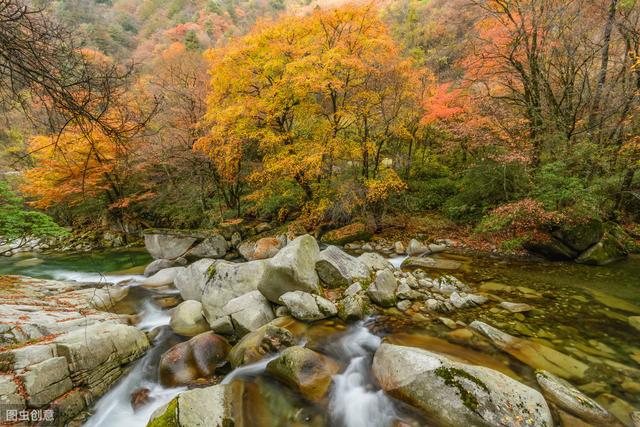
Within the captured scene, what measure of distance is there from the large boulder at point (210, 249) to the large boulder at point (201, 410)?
9.00 m

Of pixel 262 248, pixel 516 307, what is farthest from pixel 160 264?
pixel 516 307

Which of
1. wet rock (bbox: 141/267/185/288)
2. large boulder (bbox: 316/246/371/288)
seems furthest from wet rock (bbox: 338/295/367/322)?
wet rock (bbox: 141/267/185/288)

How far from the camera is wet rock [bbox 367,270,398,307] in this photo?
575 centimetres

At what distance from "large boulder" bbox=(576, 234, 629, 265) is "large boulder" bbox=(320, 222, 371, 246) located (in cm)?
648

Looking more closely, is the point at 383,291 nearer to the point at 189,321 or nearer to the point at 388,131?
the point at 189,321

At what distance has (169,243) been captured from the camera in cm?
1206

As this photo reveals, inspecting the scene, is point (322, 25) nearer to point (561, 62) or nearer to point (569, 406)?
point (561, 62)

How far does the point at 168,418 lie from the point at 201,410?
0.33 metres

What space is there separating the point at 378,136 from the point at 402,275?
5.95 meters

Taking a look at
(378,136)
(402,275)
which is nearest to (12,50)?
(402,275)

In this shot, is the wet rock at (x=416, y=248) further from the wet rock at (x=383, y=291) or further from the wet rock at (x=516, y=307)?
the wet rock at (x=516, y=307)

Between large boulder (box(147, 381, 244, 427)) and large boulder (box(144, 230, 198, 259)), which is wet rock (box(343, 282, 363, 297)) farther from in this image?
large boulder (box(144, 230, 198, 259))

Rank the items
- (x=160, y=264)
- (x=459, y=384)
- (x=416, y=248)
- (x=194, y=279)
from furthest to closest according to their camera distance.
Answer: (x=160, y=264) < (x=416, y=248) < (x=194, y=279) < (x=459, y=384)

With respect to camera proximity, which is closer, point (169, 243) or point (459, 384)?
point (459, 384)
